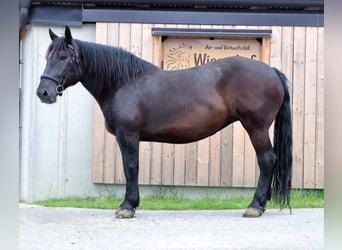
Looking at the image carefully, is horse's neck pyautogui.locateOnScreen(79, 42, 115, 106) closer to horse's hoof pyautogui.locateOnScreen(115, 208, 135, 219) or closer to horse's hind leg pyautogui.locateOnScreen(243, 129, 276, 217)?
horse's hoof pyautogui.locateOnScreen(115, 208, 135, 219)

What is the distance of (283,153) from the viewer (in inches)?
185

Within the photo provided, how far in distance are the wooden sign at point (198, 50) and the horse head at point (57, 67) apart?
2.02 m

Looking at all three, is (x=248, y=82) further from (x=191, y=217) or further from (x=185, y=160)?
(x=185, y=160)

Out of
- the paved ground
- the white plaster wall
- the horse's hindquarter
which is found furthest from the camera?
the white plaster wall

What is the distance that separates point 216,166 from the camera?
618 centimetres

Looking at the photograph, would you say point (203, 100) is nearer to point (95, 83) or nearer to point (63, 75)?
point (95, 83)

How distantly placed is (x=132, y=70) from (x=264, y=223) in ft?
6.09

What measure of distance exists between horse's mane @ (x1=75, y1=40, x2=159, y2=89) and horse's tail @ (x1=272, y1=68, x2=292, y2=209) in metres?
1.43

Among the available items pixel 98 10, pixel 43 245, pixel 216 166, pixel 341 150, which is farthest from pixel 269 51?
pixel 341 150

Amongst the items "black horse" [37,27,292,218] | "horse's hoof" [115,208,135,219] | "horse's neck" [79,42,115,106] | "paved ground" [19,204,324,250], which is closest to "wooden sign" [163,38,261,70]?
"black horse" [37,27,292,218]

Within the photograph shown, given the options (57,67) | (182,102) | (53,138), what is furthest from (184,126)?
(53,138)

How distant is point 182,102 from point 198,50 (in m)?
1.87

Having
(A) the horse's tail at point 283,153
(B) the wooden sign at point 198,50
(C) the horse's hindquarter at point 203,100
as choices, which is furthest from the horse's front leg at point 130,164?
(B) the wooden sign at point 198,50

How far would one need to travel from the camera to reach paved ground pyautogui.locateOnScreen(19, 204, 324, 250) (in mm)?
3260
